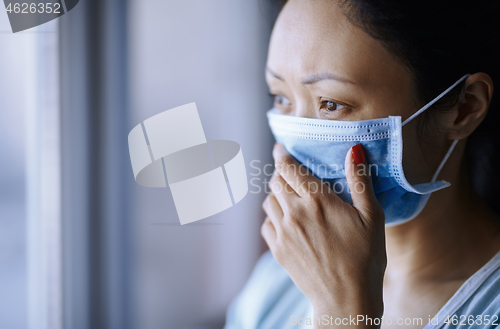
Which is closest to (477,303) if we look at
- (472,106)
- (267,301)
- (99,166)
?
(472,106)

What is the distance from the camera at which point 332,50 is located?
789mm

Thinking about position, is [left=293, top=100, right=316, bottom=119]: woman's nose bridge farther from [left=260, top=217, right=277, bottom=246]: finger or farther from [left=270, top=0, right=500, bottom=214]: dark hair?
[left=260, top=217, right=277, bottom=246]: finger

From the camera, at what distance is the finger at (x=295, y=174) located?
866 millimetres

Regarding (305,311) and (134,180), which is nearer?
(134,180)

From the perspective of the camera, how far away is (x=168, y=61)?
3.13ft

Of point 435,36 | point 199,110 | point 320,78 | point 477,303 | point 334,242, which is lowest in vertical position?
point 477,303

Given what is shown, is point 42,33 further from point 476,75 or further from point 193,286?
point 476,75

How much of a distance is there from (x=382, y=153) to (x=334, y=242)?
Result: 237mm

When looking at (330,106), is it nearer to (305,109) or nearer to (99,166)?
(305,109)

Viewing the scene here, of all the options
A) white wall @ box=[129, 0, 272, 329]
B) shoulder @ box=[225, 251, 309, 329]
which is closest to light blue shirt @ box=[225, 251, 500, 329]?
shoulder @ box=[225, 251, 309, 329]

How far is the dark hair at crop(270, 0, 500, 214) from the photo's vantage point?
2.59 ft

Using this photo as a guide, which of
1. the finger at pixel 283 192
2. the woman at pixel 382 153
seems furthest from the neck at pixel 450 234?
the finger at pixel 283 192

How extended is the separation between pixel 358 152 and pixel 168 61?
550 mm

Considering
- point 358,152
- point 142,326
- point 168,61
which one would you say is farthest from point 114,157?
point 358,152
